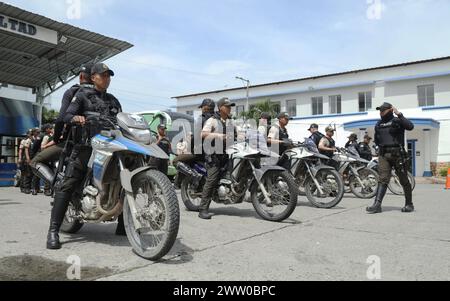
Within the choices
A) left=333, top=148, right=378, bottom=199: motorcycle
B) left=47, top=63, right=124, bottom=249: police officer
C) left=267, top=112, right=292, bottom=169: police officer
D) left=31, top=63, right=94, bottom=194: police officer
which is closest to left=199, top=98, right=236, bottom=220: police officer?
left=267, top=112, right=292, bottom=169: police officer

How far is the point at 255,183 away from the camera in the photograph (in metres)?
6.03

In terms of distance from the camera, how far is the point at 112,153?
389 centimetres

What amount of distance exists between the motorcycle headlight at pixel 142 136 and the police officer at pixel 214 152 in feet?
7.53

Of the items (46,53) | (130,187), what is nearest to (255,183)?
(130,187)

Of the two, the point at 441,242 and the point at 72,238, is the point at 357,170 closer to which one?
Answer: the point at 441,242

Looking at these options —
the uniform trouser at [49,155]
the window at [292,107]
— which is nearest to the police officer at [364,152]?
the uniform trouser at [49,155]

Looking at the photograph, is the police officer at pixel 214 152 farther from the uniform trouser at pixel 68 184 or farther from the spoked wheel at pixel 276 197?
the uniform trouser at pixel 68 184

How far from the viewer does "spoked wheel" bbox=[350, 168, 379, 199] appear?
9406mm

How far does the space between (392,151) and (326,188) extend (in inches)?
51.6

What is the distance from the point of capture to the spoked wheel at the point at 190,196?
6928 millimetres

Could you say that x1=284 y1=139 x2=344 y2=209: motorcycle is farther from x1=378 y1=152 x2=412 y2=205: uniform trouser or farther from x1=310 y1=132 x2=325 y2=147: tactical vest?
x1=310 y1=132 x2=325 y2=147: tactical vest

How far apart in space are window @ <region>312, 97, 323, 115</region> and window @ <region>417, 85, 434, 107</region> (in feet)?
24.2

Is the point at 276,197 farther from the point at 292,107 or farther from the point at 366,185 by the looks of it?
the point at 292,107
